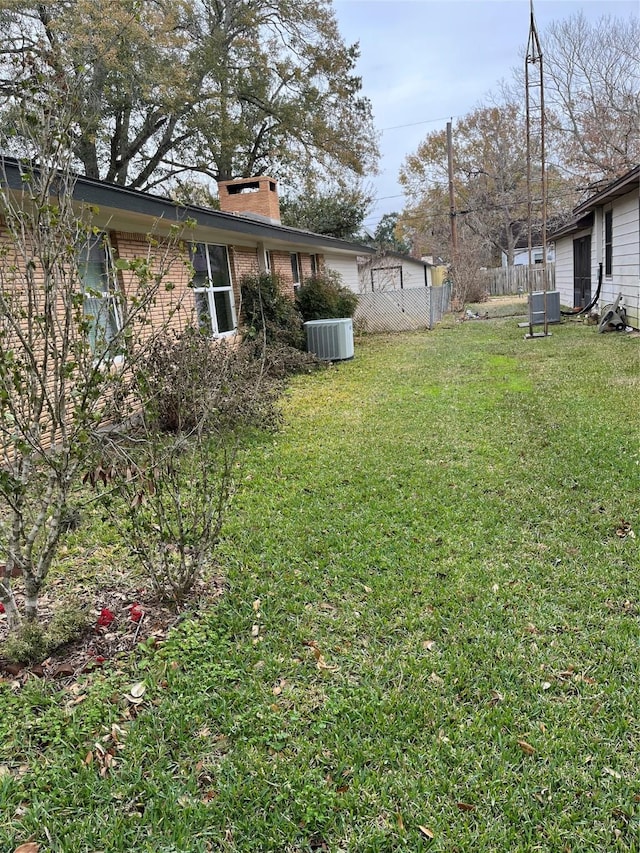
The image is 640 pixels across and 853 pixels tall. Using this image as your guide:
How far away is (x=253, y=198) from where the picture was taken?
16172 mm

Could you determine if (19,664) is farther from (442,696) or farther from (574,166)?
(574,166)

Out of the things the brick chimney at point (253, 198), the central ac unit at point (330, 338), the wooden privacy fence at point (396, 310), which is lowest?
the central ac unit at point (330, 338)

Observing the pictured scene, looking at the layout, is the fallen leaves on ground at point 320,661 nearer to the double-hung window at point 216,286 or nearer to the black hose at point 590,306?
the double-hung window at point 216,286

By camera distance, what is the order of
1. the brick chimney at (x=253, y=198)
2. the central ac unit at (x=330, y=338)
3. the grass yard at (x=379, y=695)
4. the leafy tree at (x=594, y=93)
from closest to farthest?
the grass yard at (x=379, y=695) → the central ac unit at (x=330, y=338) → the brick chimney at (x=253, y=198) → the leafy tree at (x=594, y=93)

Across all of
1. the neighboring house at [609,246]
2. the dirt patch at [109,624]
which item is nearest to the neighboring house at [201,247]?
the dirt patch at [109,624]

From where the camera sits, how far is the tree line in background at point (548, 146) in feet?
72.8

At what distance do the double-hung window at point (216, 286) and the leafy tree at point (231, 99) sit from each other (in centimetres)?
892

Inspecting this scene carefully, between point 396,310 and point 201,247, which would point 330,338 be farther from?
point 396,310

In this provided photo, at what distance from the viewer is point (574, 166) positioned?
79.5 ft

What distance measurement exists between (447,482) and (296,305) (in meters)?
9.48

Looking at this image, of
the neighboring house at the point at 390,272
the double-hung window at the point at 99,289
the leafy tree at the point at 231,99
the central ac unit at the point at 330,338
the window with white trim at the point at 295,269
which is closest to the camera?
the double-hung window at the point at 99,289

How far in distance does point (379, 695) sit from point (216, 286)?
9414 mm

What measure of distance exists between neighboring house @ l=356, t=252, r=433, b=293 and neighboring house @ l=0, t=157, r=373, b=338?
9.00 m

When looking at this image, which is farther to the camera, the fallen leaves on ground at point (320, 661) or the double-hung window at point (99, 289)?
the double-hung window at point (99, 289)
